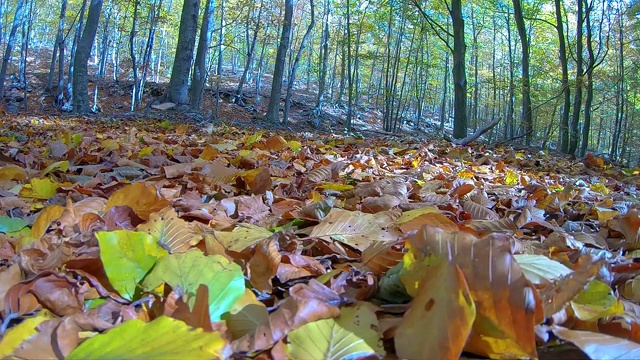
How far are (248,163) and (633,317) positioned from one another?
85.7 inches

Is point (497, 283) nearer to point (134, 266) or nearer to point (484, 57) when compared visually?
point (134, 266)

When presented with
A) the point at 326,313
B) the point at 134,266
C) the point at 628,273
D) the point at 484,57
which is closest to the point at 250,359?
the point at 326,313

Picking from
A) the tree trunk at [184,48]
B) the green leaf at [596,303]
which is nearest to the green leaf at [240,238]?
the green leaf at [596,303]

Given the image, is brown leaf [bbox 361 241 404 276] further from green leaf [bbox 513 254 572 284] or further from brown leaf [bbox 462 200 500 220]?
brown leaf [bbox 462 200 500 220]

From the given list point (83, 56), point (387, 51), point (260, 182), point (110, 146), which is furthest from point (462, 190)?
point (387, 51)

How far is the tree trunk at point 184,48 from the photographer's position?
9117mm

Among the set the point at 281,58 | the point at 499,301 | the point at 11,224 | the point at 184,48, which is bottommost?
the point at 11,224

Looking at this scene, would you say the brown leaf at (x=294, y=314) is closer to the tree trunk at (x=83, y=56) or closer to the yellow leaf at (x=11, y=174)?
the yellow leaf at (x=11, y=174)

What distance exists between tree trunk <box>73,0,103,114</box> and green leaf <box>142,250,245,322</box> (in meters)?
10.1

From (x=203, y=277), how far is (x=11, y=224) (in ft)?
3.08

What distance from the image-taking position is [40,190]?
1739 millimetres

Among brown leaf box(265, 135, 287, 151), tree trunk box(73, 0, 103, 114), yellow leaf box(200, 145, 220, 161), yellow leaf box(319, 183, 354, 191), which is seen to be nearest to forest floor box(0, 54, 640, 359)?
yellow leaf box(319, 183, 354, 191)

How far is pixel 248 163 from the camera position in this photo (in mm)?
2674

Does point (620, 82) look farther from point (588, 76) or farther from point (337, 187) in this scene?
point (337, 187)
